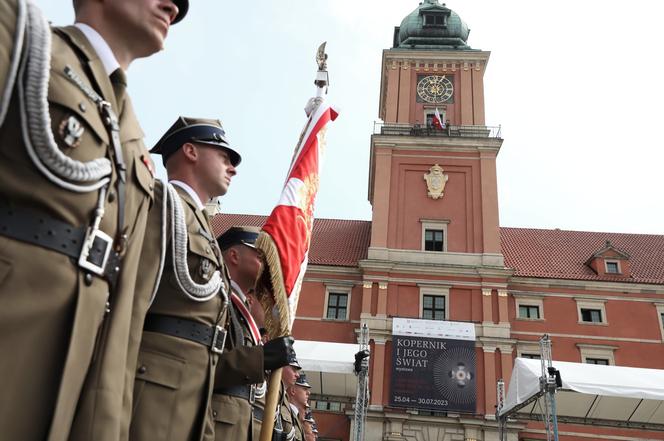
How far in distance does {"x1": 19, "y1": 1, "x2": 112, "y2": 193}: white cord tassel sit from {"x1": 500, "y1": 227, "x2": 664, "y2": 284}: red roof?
21.0 metres

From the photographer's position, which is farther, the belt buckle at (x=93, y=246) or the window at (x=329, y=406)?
the window at (x=329, y=406)

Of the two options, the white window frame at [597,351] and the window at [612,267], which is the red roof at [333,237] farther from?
the window at [612,267]

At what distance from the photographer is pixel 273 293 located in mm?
3361

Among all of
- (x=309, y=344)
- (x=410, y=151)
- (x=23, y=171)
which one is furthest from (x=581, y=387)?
(x=410, y=151)

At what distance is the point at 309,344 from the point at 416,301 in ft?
22.5

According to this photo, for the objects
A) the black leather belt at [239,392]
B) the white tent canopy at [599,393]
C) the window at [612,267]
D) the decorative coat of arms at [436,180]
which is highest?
the decorative coat of arms at [436,180]

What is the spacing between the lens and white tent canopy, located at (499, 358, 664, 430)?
10.6 meters

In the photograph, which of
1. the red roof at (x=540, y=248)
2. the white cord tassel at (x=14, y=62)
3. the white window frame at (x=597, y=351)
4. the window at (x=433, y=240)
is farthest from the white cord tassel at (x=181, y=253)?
the white window frame at (x=597, y=351)

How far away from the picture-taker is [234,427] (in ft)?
8.39

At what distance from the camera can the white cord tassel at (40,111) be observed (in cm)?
114

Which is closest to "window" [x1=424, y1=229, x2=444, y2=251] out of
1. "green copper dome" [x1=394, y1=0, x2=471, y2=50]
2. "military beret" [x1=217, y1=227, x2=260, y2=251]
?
"green copper dome" [x1=394, y1=0, x2=471, y2=50]

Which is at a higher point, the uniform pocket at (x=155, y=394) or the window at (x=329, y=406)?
the window at (x=329, y=406)

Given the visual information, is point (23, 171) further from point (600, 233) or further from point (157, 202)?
point (600, 233)

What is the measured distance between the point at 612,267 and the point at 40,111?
77.1ft
